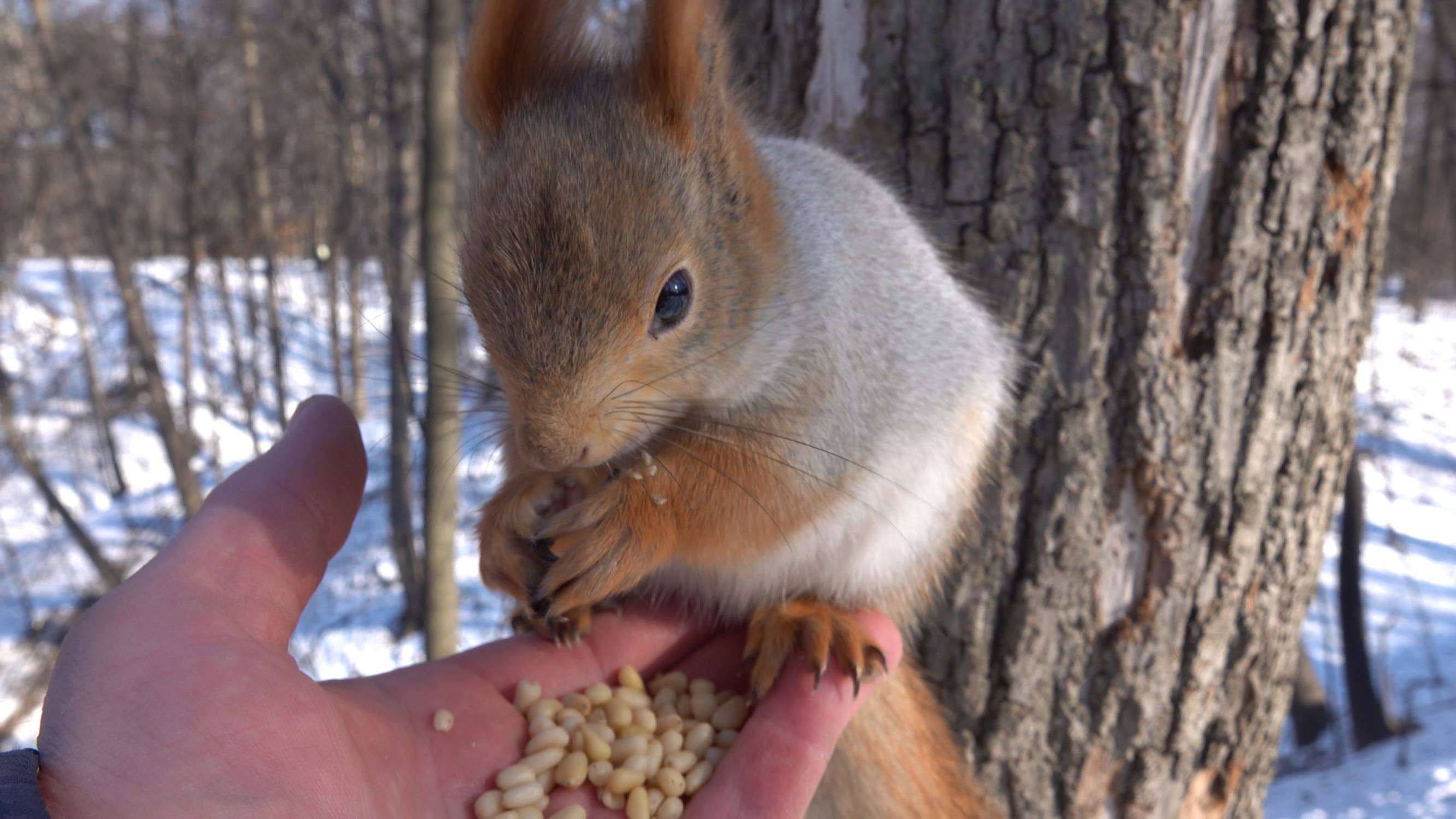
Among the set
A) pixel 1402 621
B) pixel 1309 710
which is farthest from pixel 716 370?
pixel 1402 621

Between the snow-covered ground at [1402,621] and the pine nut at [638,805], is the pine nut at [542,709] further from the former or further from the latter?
the snow-covered ground at [1402,621]

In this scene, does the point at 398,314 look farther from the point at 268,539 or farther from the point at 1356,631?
the point at 1356,631

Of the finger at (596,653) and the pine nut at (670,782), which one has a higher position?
the finger at (596,653)

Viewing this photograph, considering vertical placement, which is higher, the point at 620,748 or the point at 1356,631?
the point at 620,748

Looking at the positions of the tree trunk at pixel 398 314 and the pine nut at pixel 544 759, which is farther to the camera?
the tree trunk at pixel 398 314

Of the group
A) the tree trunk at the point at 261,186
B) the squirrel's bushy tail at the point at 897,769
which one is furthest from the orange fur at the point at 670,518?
the tree trunk at the point at 261,186

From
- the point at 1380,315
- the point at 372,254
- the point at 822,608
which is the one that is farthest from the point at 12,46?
the point at 1380,315

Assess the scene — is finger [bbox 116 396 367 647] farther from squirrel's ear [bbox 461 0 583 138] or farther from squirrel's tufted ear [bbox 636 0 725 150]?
squirrel's tufted ear [bbox 636 0 725 150]

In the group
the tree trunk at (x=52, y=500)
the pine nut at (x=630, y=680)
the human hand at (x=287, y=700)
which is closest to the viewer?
the human hand at (x=287, y=700)
